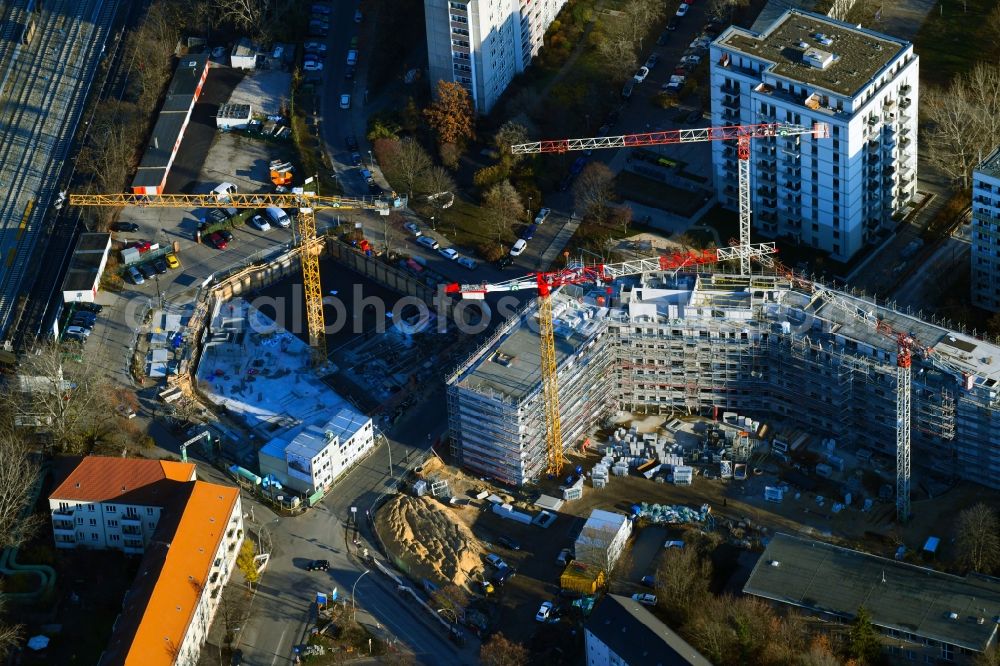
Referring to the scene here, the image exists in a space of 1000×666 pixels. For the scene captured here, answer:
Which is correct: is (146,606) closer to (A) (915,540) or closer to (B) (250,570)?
(B) (250,570)

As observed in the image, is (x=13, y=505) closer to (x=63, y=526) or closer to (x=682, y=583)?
(x=63, y=526)

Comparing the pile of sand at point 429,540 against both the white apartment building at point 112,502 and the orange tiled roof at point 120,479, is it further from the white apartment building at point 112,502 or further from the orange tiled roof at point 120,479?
the white apartment building at point 112,502

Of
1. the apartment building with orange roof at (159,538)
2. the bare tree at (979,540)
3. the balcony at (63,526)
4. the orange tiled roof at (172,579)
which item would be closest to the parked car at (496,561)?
the apartment building with orange roof at (159,538)

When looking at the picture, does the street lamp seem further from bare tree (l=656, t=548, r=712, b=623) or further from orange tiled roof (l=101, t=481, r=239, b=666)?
bare tree (l=656, t=548, r=712, b=623)

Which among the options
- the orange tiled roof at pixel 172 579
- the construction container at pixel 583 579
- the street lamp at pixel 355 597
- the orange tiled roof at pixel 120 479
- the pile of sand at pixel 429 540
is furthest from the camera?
the orange tiled roof at pixel 120 479

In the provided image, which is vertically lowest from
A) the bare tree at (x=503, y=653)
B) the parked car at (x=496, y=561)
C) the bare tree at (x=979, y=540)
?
the parked car at (x=496, y=561)

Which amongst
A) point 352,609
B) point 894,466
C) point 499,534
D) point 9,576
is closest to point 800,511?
point 894,466

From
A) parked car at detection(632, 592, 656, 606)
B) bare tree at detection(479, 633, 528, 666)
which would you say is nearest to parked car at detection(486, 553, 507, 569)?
bare tree at detection(479, 633, 528, 666)
